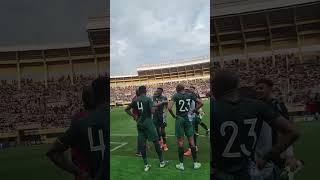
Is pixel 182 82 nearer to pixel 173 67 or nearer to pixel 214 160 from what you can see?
pixel 173 67

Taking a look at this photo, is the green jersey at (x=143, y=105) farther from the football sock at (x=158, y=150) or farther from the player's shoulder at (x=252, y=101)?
the player's shoulder at (x=252, y=101)

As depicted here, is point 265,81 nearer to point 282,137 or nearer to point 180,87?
point 282,137

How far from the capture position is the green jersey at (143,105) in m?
4.63

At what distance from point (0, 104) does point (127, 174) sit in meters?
1.42

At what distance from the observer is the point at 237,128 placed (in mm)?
3572

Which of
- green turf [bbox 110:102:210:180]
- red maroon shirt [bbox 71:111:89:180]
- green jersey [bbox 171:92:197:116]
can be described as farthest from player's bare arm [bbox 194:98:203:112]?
red maroon shirt [bbox 71:111:89:180]

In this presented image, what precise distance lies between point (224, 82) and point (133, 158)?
4.36 ft

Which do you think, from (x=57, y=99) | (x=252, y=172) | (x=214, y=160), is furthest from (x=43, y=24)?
(x=252, y=172)

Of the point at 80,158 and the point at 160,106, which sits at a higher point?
the point at 160,106

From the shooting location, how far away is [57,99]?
4.30 meters

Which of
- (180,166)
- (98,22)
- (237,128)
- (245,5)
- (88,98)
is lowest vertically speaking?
(180,166)

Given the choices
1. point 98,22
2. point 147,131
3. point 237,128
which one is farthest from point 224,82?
point 98,22

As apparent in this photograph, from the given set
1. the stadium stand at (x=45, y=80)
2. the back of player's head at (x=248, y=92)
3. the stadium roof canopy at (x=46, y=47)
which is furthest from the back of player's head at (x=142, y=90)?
the back of player's head at (x=248, y=92)

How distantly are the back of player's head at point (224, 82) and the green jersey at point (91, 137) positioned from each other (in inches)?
38.9
